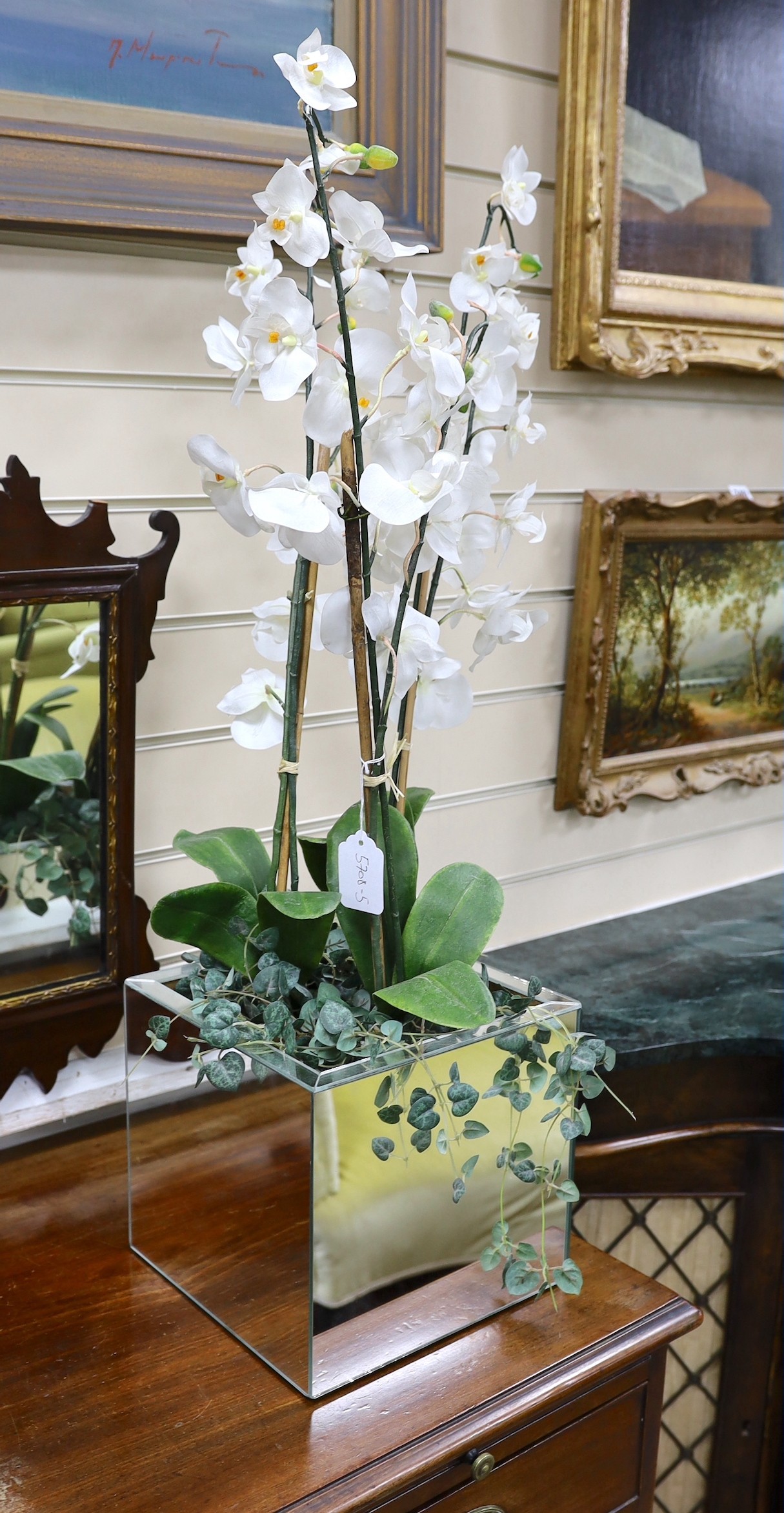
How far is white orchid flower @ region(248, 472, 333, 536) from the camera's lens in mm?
821

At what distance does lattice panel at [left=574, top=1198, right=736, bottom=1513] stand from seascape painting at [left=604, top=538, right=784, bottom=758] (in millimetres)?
662

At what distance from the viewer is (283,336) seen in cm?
89

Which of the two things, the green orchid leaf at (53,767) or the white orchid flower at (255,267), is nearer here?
the white orchid flower at (255,267)

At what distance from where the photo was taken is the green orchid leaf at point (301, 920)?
0.99 meters

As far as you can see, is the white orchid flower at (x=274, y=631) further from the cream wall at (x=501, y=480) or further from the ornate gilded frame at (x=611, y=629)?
the ornate gilded frame at (x=611, y=629)

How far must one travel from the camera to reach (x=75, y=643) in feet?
4.00

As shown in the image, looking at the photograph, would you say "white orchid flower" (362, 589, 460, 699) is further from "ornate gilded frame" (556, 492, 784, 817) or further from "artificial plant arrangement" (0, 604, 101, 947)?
"ornate gilded frame" (556, 492, 784, 817)

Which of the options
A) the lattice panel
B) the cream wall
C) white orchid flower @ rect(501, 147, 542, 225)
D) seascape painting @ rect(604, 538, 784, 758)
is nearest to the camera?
white orchid flower @ rect(501, 147, 542, 225)

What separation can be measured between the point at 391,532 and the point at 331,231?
0.76ft

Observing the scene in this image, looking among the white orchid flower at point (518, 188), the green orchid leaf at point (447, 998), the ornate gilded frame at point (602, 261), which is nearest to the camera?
the green orchid leaf at point (447, 998)

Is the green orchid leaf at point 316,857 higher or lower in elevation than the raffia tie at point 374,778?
lower

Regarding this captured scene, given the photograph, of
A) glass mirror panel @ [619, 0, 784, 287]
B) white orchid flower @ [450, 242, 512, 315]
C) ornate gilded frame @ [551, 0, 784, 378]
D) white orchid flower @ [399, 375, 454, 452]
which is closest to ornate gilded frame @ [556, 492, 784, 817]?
ornate gilded frame @ [551, 0, 784, 378]

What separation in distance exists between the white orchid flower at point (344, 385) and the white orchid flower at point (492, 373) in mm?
108

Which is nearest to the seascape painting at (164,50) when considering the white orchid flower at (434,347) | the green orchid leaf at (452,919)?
the white orchid flower at (434,347)
